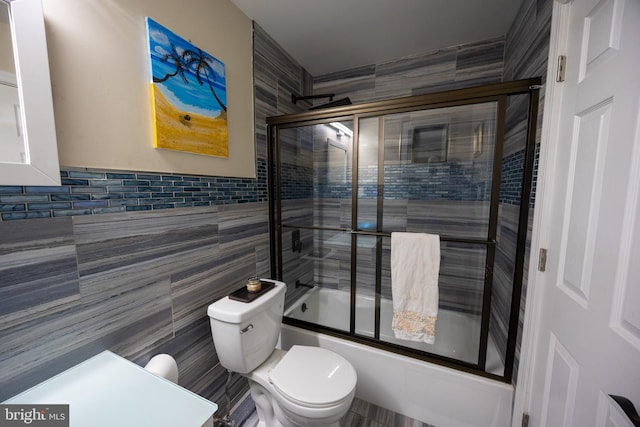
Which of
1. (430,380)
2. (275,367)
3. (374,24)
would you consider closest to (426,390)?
(430,380)

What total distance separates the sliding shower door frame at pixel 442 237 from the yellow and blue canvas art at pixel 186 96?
1.52ft

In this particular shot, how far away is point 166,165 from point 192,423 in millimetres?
989

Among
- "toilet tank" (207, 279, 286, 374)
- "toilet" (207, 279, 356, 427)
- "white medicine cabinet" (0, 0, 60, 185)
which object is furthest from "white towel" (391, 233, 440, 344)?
"white medicine cabinet" (0, 0, 60, 185)

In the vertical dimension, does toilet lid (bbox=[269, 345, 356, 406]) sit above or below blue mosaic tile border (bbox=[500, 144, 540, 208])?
below

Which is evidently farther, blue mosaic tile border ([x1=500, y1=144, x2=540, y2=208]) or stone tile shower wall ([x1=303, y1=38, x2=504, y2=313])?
stone tile shower wall ([x1=303, y1=38, x2=504, y2=313])

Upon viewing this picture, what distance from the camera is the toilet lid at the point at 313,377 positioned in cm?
106

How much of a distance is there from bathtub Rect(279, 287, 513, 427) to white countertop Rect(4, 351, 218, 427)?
1.14 metres

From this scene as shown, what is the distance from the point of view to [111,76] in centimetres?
89

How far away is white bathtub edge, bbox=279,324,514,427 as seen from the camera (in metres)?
1.25

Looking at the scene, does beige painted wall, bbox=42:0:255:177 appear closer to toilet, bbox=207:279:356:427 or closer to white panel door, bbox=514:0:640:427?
toilet, bbox=207:279:356:427

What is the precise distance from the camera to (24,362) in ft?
2.32

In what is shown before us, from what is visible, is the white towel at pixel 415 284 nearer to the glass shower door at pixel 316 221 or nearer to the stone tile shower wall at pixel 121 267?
the glass shower door at pixel 316 221

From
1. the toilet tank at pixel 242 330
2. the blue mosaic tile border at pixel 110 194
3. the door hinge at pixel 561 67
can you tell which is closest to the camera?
the blue mosaic tile border at pixel 110 194

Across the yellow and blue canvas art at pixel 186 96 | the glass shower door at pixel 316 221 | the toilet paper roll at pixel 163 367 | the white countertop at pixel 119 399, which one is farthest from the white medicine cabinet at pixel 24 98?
the glass shower door at pixel 316 221
